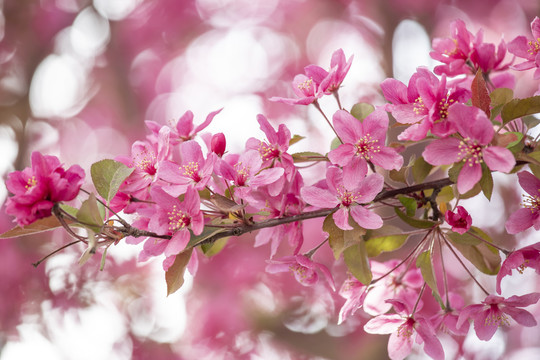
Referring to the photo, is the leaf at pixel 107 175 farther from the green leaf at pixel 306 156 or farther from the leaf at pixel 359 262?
the leaf at pixel 359 262

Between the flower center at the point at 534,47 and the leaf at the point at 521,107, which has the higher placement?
the flower center at the point at 534,47

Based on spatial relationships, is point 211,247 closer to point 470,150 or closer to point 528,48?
point 470,150

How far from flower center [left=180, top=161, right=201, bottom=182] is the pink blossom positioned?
26 cm

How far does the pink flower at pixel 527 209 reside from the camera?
0.72m

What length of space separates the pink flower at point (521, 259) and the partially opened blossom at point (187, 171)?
1.38 feet

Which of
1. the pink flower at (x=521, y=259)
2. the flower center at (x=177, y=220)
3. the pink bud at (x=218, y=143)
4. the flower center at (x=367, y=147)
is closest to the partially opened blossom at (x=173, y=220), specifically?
the flower center at (x=177, y=220)

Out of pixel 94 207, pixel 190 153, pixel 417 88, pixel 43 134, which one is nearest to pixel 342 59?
pixel 417 88

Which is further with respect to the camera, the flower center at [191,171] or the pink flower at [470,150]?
the flower center at [191,171]

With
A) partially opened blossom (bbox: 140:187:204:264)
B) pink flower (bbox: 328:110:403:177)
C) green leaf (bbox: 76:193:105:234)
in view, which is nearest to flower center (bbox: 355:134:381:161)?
pink flower (bbox: 328:110:403:177)

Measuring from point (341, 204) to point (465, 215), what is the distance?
16 centimetres

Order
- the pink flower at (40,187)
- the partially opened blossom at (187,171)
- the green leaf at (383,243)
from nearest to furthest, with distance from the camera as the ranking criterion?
the pink flower at (40,187) → the partially opened blossom at (187,171) → the green leaf at (383,243)

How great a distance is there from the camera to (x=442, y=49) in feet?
2.89

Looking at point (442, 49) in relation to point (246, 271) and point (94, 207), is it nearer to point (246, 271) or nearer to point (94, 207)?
point (94, 207)

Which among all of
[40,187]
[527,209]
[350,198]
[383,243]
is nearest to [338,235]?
[350,198]
